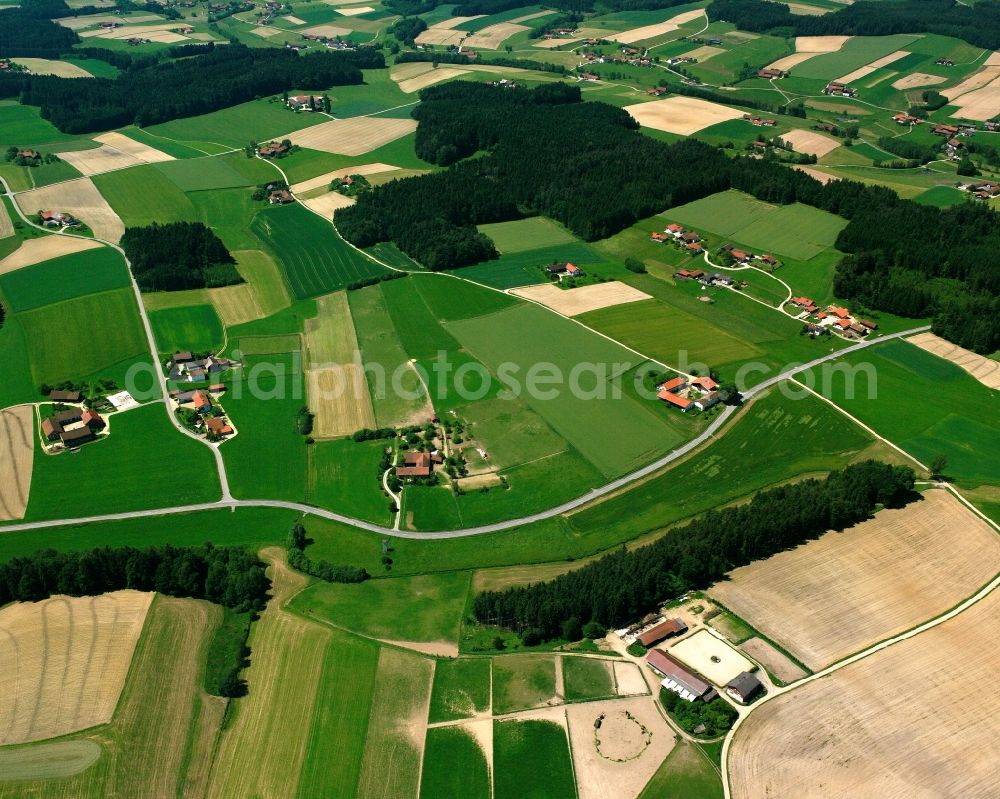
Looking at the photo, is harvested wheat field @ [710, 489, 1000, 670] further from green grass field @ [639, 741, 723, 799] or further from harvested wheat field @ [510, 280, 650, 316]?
harvested wheat field @ [510, 280, 650, 316]

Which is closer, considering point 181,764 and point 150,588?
point 181,764

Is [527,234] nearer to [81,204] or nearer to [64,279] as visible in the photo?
[64,279]

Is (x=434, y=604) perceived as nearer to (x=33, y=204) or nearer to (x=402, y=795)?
(x=402, y=795)

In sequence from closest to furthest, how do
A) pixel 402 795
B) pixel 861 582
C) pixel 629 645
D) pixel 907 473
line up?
pixel 402 795
pixel 629 645
pixel 861 582
pixel 907 473

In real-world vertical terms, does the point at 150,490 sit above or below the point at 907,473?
below

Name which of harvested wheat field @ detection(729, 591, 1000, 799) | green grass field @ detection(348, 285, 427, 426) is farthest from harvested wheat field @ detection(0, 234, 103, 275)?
harvested wheat field @ detection(729, 591, 1000, 799)

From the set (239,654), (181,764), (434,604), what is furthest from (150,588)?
(434,604)

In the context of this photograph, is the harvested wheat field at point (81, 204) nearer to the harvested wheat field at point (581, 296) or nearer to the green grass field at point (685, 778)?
the harvested wheat field at point (581, 296)

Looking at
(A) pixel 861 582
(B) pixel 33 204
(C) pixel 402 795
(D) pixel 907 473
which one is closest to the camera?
(C) pixel 402 795

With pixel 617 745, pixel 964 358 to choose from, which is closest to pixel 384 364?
pixel 617 745
